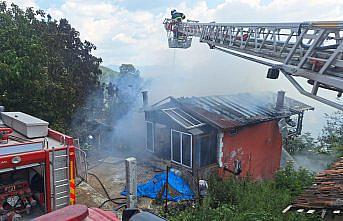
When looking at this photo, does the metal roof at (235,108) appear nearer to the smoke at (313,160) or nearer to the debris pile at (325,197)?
the smoke at (313,160)

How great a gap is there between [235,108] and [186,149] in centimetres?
323

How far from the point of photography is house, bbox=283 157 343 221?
504 centimetres

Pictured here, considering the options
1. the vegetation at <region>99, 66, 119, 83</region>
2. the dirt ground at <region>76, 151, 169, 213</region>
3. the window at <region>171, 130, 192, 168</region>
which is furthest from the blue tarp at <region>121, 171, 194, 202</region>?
the vegetation at <region>99, 66, 119, 83</region>

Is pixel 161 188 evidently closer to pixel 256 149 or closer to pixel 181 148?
pixel 181 148

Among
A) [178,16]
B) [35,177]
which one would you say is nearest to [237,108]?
[178,16]

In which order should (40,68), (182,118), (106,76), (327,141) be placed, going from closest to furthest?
(40,68), (182,118), (327,141), (106,76)

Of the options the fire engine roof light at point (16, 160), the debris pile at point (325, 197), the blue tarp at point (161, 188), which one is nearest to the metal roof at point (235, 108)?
the blue tarp at point (161, 188)

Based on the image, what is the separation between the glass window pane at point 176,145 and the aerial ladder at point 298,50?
147 inches

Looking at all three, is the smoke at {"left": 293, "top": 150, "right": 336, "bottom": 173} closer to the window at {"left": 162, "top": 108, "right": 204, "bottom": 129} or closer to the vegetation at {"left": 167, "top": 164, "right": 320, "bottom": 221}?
the vegetation at {"left": 167, "top": 164, "right": 320, "bottom": 221}

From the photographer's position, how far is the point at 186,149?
38.1 ft

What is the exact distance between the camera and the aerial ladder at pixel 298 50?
Result: 17.9 feet

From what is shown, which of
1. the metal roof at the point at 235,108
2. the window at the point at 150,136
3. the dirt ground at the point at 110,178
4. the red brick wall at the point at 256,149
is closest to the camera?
the dirt ground at the point at 110,178

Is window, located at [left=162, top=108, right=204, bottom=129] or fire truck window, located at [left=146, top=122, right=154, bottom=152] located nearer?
window, located at [left=162, top=108, right=204, bottom=129]

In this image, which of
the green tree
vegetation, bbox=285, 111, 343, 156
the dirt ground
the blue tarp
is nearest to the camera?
the dirt ground
